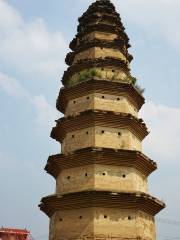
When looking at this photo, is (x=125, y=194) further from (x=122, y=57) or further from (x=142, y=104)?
(x=122, y=57)

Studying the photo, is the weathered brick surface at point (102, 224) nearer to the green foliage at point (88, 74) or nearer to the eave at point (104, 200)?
the eave at point (104, 200)

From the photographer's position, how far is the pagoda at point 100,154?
1730 centimetres

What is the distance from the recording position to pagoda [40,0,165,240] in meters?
17.3

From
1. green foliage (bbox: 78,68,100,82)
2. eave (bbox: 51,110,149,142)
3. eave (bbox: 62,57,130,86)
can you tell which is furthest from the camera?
eave (bbox: 62,57,130,86)

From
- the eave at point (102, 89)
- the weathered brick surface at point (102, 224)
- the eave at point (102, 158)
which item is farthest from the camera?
the eave at point (102, 89)

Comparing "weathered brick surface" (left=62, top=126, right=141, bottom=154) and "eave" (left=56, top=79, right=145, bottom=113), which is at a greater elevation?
"eave" (left=56, top=79, right=145, bottom=113)

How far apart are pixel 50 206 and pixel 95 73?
6.85m

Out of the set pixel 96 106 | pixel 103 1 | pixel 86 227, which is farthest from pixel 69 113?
pixel 103 1

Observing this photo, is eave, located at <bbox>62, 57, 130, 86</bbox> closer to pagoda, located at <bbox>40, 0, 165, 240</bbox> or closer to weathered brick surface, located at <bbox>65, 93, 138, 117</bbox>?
pagoda, located at <bbox>40, 0, 165, 240</bbox>

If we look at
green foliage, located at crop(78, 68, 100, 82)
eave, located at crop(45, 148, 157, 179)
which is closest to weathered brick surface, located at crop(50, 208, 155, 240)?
eave, located at crop(45, 148, 157, 179)

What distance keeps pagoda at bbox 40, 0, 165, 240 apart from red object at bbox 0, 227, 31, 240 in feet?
52.2

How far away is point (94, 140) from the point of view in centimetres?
1919

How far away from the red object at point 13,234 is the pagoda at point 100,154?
52.2ft

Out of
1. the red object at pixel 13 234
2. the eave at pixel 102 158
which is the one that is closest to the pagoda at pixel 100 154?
the eave at pixel 102 158
